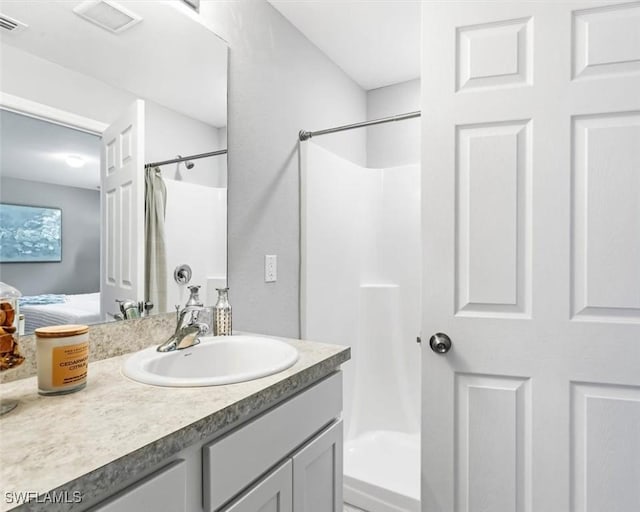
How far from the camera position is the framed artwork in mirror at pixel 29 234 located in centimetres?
91

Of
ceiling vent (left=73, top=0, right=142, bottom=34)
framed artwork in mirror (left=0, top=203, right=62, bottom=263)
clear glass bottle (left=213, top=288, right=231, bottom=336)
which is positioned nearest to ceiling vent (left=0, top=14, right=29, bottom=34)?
ceiling vent (left=73, top=0, right=142, bottom=34)

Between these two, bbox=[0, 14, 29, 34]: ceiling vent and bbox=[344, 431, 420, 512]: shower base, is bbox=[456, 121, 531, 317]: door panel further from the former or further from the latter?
bbox=[0, 14, 29, 34]: ceiling vent

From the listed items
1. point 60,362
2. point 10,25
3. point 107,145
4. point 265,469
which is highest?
point 10,25

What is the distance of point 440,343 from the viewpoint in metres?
1.32

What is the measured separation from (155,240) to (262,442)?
73cm

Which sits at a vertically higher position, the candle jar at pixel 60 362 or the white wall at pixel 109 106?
the white wall at pixel 109 106

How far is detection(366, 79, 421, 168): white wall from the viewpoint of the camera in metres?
2.56

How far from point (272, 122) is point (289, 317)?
92cm

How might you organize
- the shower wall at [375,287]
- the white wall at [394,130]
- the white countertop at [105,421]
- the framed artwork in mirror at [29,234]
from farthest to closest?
the white wall at [394,130], the shower wall at [375,287], the framed artwork in mirror at [29,234], the white countertop at [105,421]

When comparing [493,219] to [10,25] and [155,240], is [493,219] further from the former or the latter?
[10,25]

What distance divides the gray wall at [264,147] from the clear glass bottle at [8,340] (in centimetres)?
79

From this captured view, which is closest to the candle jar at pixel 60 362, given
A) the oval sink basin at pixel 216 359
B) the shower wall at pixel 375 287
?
the oval sink basin at pixel 216 359

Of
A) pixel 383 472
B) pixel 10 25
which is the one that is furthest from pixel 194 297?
pixel 383 472

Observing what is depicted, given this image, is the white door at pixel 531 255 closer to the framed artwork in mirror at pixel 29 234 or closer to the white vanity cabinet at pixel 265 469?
the white vanity cabinet at pixel 265 469
